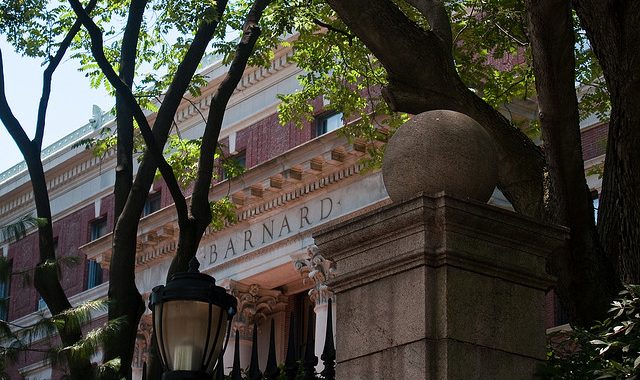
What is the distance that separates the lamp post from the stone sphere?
2.04 meters

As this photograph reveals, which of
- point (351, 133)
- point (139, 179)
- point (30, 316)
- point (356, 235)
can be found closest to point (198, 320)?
point (356, 235)

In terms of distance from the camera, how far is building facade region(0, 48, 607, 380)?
A: 28.8 meters

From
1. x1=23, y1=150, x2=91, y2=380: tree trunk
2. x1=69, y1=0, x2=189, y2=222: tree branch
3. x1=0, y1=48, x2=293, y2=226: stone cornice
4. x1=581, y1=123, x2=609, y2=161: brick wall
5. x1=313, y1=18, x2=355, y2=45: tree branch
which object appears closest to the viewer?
x1=23, y1=150, x2=91, y2=380: tree trunk

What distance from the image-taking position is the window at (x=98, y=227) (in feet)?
131

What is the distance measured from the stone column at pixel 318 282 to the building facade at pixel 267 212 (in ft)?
0.12

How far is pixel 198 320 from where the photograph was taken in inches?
364

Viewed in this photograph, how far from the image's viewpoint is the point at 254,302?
32.3 m

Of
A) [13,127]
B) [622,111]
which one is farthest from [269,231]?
[622,111]

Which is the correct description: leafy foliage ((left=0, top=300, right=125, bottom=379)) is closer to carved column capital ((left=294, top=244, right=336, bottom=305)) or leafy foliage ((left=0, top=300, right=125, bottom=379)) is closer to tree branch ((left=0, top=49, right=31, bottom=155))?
tree branch ((left=0, top=49, right=31, bottom=155))

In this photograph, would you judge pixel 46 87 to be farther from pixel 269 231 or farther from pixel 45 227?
pixel 269 231

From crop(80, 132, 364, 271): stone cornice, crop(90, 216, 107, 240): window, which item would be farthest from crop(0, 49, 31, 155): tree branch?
crop(90, 216, 107, 240): window

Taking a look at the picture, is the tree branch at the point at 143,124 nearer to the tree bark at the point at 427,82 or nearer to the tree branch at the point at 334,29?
the tree bark at the point at 427,82

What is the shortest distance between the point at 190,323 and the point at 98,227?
31618mm

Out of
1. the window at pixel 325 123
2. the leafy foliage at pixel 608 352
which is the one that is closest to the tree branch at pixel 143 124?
the leafy foliage at pixel 608 352
